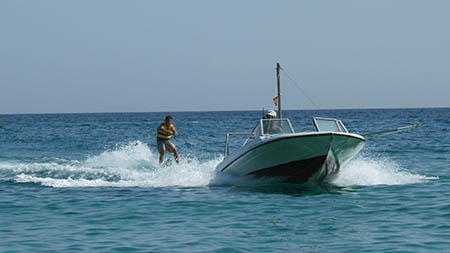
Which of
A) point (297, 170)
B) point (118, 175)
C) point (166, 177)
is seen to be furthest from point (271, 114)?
point (118, 175)

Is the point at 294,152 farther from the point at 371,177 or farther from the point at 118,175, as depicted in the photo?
the point at 118,175

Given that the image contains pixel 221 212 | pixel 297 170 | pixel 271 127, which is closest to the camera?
pixel 221 212

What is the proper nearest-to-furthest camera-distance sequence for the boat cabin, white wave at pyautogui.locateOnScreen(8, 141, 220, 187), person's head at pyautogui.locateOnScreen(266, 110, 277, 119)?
the boat cabin → person's head at pyautogui.locateOnScreen(266, 110, 277, 119) → white wave at pyautogui.locateOnScreen(8, 141, 220, 187)

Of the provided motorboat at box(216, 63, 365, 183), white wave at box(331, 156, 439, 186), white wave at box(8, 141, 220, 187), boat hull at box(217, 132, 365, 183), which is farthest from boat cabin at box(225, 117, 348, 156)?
white wave at box(8, 141, 220, 187)

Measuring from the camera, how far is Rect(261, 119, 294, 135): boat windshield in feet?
46.5

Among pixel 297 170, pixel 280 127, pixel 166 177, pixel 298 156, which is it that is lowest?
pixel 166 177

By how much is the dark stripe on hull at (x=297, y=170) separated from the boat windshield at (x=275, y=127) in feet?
2.71

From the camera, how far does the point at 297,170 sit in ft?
45.5

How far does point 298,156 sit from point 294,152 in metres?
0.17

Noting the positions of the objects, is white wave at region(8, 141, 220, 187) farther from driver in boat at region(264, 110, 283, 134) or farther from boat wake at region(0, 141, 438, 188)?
driver in boat at region(264, 110, 283, 134)

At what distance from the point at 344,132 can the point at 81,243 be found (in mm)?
7144

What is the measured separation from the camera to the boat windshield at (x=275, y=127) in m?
14.2

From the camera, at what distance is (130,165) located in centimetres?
2275

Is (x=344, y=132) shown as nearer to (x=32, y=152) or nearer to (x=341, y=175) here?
(x=341, y=175)
